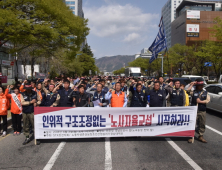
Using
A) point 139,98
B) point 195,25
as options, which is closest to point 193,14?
point 195,25

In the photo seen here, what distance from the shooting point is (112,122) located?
565cm

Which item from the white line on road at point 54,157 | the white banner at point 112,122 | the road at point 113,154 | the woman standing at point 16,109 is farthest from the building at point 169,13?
the white line on road at point 54,157

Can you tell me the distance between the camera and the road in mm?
4211

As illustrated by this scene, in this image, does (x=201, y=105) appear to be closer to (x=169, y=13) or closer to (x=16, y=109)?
(x=16, y=109)

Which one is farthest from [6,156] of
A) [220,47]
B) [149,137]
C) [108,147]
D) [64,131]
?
[220,47]

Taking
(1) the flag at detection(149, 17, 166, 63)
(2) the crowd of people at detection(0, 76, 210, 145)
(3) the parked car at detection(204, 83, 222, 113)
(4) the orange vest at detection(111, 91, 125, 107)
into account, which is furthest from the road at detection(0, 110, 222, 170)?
(1) the flag at detection(149, 17, 166, 63)

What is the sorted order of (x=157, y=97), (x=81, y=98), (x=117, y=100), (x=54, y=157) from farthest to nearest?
(x=157, y=97), (x=81, y=98), (x=117, y=100), (x=54, y=157)

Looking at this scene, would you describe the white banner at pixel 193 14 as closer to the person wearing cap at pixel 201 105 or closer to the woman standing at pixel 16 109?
the person wearing cap at pixel 201 105

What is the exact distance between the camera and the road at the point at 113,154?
4211 mm

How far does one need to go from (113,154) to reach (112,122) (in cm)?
106

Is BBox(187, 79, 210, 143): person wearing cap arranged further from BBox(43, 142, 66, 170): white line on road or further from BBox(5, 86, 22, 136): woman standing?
BBox(5, 86, 22, 136): woman standing

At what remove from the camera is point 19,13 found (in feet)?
37.0

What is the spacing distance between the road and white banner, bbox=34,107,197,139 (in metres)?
0.28

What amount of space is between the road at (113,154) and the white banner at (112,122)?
0.28 meters
